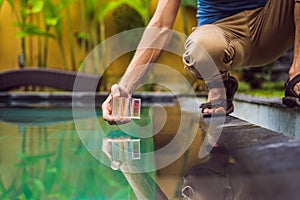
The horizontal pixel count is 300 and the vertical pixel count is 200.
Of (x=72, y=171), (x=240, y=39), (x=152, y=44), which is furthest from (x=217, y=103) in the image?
(x=72, y=171)

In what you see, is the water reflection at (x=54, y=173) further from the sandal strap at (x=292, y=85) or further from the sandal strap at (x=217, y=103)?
the sandal strap at (x=292, y=85)

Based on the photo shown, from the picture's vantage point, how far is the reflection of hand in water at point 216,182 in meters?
0.74

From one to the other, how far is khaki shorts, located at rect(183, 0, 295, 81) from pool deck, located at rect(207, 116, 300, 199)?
0.24 metres

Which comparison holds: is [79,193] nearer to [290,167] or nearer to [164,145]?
[290,167]

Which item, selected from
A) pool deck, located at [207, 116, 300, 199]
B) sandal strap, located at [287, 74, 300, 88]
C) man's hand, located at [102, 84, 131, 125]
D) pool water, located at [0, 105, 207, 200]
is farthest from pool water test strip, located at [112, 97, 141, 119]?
sandal strap, located at [287, 74, 300, 88]

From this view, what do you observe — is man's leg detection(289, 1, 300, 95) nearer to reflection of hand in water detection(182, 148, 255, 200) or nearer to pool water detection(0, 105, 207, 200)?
pool water detection(0, 105, 207, 200)

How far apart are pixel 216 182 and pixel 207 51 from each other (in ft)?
2.45

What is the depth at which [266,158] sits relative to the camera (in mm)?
996

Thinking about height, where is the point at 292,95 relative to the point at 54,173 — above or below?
above

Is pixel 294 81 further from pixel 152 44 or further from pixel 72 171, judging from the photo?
pixel 72 171

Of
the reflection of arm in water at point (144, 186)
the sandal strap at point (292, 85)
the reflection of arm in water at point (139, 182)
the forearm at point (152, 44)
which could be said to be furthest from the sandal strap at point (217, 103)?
the reflection of arm in water at point (144, 186)

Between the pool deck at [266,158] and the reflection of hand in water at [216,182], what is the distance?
23mm

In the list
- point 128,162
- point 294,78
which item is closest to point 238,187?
point 128,162

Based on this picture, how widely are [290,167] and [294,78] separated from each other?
0.68m
